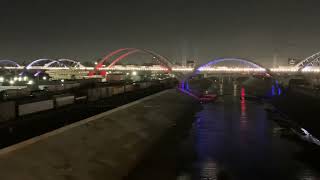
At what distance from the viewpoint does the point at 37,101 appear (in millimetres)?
44156

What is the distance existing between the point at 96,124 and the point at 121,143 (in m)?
2.49

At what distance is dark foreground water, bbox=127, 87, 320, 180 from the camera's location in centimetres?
2548

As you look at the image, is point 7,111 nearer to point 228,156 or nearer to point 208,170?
point 208,170

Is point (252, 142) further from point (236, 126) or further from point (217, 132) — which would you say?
point (236, 126)

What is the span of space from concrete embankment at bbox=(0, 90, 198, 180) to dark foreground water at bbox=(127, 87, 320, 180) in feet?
4.54

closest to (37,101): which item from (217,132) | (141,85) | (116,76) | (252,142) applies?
(217,132)

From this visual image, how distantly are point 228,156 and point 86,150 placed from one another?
43.6ft

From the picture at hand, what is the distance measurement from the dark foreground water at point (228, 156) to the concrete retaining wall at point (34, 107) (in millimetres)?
14687

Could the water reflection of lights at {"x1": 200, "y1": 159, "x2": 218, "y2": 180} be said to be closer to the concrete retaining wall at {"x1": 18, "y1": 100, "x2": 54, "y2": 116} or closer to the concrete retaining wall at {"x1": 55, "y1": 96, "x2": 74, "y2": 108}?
the concrete retaining wall at {"x1": 18, "y1": 100, "x2": 54, "y2": 116}

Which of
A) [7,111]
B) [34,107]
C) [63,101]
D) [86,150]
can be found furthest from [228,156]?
[63,101]

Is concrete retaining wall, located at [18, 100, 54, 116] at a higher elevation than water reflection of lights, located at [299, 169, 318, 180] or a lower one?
higher

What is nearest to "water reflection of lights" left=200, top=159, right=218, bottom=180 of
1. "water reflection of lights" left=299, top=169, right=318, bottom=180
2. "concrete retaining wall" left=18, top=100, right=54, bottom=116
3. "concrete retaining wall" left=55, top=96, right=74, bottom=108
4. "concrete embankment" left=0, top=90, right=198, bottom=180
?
"concrete embankment" left=0, top=90, right=198, bottom=180

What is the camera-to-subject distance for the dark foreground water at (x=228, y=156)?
25484 mm

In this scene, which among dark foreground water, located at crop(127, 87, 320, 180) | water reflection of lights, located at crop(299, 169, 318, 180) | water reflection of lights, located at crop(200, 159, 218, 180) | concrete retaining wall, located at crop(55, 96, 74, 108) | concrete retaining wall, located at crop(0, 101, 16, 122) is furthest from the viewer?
concrete retaining wall, located at crop(55, 96, 74, 108)
